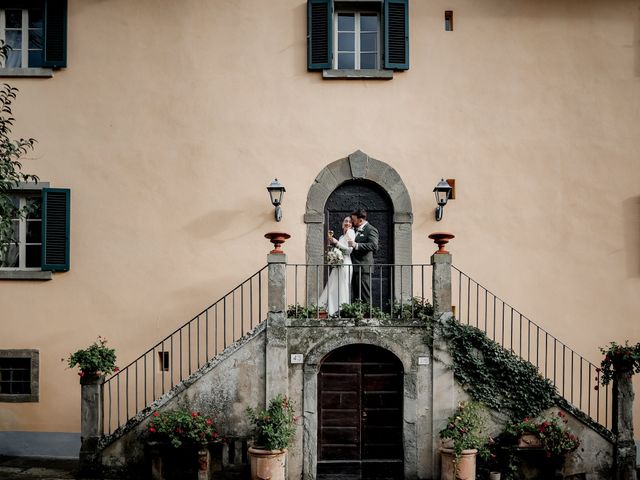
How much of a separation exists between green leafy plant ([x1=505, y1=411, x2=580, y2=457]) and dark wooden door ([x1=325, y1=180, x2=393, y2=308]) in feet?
9.59

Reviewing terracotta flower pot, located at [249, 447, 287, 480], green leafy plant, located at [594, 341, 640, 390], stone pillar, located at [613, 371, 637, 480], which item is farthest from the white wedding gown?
stone pillar, located at [613, 371, 637, 480]

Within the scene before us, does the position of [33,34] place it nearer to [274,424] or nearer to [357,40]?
[357,40]

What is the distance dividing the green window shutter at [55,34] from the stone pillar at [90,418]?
514 cm

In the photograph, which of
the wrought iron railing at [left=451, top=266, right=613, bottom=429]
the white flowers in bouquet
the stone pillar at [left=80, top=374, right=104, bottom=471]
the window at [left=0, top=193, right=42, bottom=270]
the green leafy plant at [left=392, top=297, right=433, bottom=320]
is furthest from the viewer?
the window at [left=0, top=193, right=42, bottom=270]

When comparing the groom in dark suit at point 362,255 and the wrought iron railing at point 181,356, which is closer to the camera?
the groom in dark suit at point 362,255

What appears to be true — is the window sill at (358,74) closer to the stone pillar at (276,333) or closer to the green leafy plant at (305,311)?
the stone pillar at (276,333)

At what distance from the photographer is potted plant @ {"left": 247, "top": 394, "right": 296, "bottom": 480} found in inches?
395

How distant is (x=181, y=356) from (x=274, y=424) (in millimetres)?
2407

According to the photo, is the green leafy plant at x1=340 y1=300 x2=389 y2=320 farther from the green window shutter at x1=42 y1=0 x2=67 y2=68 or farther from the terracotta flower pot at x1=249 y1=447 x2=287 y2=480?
the green window shutter at x1=42 y1=0 x2=67 y2=68

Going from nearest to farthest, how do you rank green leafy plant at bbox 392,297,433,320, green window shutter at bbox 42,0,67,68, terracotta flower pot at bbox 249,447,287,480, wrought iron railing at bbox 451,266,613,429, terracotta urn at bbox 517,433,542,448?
terracotta flower pot at bbox 249,447,287,480 → terracotta urn at bbox 517,433,542,448 → green leafy plant at bbox 392,297,433,320 → wrought iron railing at bbox 451,266,613,429 → green window shutter at bbox 42,0,67,68

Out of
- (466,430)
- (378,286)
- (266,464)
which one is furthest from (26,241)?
(466,430)

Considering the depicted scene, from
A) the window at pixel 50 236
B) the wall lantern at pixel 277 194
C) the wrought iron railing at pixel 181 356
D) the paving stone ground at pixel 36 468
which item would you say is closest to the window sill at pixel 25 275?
the window at pixel 50 236

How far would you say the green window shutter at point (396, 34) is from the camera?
12039 millimetres

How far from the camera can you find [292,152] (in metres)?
12.1
